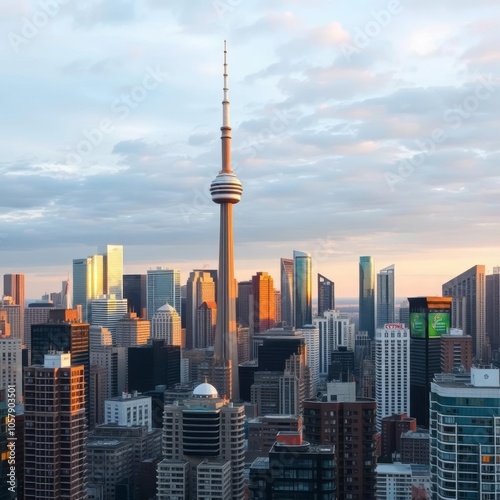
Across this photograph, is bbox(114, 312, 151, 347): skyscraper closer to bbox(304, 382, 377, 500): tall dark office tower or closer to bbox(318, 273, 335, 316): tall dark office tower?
bbox(318, 273, 335, 316): tall dark office tower

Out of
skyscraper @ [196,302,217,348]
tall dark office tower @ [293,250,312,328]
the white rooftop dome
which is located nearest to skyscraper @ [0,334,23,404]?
the white rooftop dome

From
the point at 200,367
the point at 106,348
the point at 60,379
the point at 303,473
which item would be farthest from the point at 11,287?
Answer: the point at 303,473

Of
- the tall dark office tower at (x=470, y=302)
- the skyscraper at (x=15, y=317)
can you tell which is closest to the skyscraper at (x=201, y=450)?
the skyscraper at (x=15, y=317)

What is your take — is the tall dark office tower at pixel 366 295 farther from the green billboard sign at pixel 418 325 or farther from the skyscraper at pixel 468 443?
the skyscraper at pixel 468 443

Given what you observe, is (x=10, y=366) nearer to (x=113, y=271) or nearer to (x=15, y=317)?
(x=15, y=317)

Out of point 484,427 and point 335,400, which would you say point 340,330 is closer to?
point 335,400
